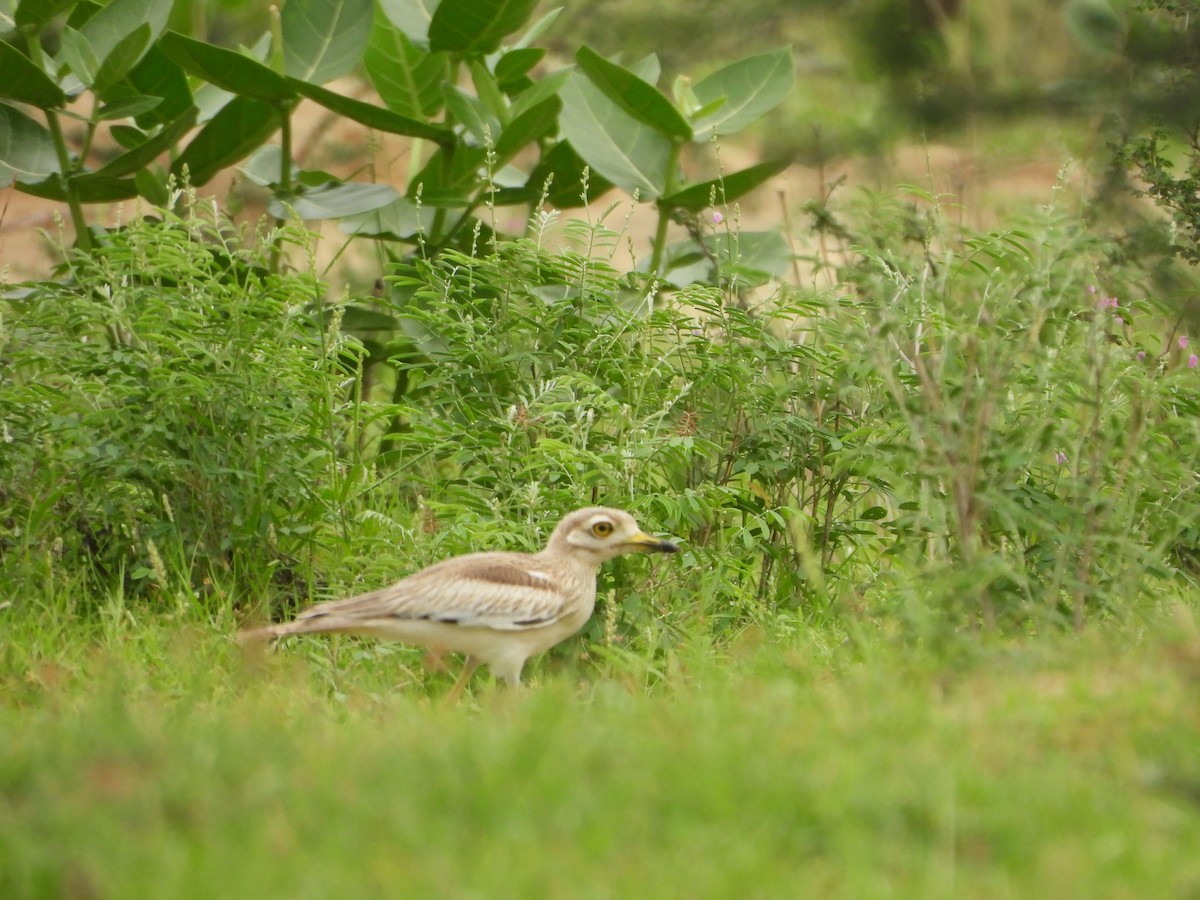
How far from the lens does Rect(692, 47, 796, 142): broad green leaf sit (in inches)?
295

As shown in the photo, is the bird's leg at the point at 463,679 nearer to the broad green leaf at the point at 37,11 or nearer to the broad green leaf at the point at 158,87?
the broad green leaf at the point at 158,87

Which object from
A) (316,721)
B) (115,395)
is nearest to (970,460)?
(316,721)

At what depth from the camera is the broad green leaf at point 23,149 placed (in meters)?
7.24

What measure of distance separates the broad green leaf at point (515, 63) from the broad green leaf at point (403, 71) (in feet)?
0.90

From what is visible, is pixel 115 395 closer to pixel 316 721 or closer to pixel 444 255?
pixel 444 255

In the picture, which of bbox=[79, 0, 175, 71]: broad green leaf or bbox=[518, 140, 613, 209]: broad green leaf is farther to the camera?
bbox=[518, 140, 613, 209]: broad green leaf

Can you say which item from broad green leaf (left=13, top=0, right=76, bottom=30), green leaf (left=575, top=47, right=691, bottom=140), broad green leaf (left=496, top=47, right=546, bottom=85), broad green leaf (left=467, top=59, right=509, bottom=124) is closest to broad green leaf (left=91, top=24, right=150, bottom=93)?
broad green leaf (left=13, top=0, right=76, bottom=30)

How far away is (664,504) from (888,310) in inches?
49.0

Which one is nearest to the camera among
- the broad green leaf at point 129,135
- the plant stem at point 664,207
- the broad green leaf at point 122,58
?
the broad green leaf at point 122,58

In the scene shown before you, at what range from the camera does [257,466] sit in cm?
597

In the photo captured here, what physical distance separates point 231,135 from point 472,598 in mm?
3622

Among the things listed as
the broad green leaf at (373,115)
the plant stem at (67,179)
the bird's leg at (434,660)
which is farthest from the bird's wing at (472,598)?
the plant stem at (67,179)

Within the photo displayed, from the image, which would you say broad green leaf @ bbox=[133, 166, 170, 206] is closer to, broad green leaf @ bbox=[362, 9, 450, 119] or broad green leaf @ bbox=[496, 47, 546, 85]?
broad green leaf @ bbox=[362, 9, 450, 119]

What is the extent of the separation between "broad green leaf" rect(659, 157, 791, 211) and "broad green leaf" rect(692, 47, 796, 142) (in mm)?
227
